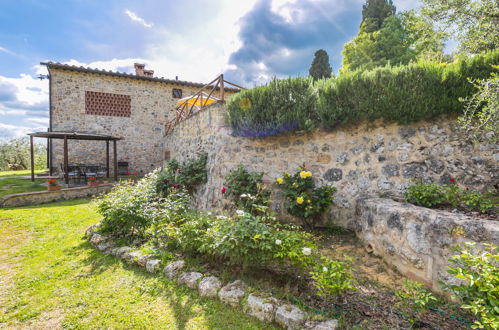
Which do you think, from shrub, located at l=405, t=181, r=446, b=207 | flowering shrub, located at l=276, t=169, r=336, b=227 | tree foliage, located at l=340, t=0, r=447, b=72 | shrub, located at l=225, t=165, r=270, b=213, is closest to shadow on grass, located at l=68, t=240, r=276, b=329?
shrub, located at l=225, t=165, r=270, b=213

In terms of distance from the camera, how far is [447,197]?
3129 millimetres

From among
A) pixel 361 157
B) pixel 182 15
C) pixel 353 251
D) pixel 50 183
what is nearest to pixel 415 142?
pixel 361 157

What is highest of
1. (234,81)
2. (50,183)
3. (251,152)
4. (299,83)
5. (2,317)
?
(234,81)

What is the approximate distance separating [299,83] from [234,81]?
258 centimetres

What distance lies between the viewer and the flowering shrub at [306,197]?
4.14 m

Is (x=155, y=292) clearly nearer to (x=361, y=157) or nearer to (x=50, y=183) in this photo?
(x=361, y=157)

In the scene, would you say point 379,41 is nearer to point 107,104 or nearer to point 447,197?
point 447,197

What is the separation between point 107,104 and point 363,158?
566 inches

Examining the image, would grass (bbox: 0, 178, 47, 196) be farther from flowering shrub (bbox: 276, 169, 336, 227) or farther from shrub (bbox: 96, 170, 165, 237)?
flowering shrub (bbox: 276, 169, 336, 227)

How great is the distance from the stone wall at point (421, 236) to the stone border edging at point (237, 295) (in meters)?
1.44

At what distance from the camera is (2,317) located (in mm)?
2375

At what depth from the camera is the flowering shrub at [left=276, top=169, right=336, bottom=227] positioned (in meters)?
4.14

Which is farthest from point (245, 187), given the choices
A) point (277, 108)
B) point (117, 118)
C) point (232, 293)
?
point (117, 118)

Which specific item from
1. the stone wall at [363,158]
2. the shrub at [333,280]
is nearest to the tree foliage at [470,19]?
the stone wall at [363,158]
